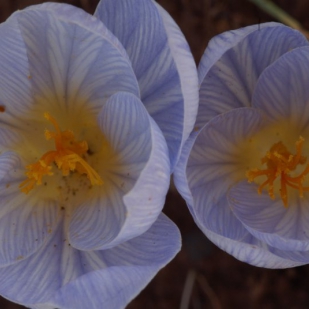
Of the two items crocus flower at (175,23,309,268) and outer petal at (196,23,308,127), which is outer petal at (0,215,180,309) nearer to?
crocus flower at (175,23,309,268)

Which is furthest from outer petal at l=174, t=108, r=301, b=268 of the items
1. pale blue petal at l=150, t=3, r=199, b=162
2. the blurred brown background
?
the blurred brown background

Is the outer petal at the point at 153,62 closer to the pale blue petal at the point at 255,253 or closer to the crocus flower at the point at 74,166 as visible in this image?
the crocus flower at the point at 74,166

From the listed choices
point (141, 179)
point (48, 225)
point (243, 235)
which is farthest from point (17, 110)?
point (243, 235)

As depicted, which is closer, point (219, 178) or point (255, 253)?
point (255, 253)

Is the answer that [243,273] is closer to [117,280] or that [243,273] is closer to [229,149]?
[229,149]

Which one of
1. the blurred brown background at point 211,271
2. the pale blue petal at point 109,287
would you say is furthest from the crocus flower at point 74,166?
the blurred brown background at point 211,271

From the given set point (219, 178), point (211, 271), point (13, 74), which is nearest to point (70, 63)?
point (13, 74)

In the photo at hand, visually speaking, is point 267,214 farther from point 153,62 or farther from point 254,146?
point 153,62
